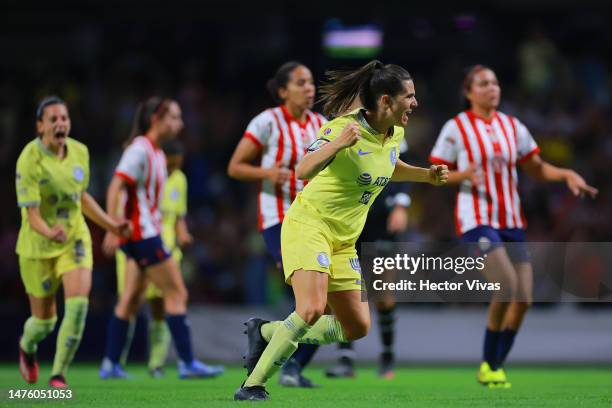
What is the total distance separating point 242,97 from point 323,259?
35.9ft

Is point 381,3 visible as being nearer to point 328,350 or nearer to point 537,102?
point 537,102

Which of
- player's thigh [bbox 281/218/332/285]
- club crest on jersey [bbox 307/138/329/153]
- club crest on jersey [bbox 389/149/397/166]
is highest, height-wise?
club crest on jersey [bbox 307/138/329/153]

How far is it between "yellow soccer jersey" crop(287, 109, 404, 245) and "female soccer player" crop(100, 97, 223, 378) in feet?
9.88

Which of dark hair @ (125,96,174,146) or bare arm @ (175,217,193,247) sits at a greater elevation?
dark hair @ (125,96,174,146)

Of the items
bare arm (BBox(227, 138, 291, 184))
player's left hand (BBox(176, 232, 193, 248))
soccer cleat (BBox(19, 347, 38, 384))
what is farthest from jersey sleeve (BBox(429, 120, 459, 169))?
soccer cleat (BBox(19, 347, 38, 384))

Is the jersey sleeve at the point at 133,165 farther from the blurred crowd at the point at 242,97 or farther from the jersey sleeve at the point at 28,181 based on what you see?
the blurred crowd at the point at 242,97

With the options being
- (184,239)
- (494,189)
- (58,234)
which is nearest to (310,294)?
(58,234)

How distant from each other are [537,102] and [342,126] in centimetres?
1086

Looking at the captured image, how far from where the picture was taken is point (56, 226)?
8.12 meters

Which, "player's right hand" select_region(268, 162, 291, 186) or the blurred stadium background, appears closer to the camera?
"player's right hand" select_region(268, 162, 291, 186)

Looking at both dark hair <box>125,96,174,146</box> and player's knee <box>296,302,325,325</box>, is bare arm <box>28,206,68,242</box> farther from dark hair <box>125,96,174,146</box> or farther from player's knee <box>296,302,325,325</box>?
player's knee <box>296,302,325,325</box>

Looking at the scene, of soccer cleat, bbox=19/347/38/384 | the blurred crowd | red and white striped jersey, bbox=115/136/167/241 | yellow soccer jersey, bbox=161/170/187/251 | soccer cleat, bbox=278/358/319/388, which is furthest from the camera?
the blurred crowd

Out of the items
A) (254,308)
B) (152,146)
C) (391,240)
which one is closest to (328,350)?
(254,308)

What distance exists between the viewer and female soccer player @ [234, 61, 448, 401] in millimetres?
6414
